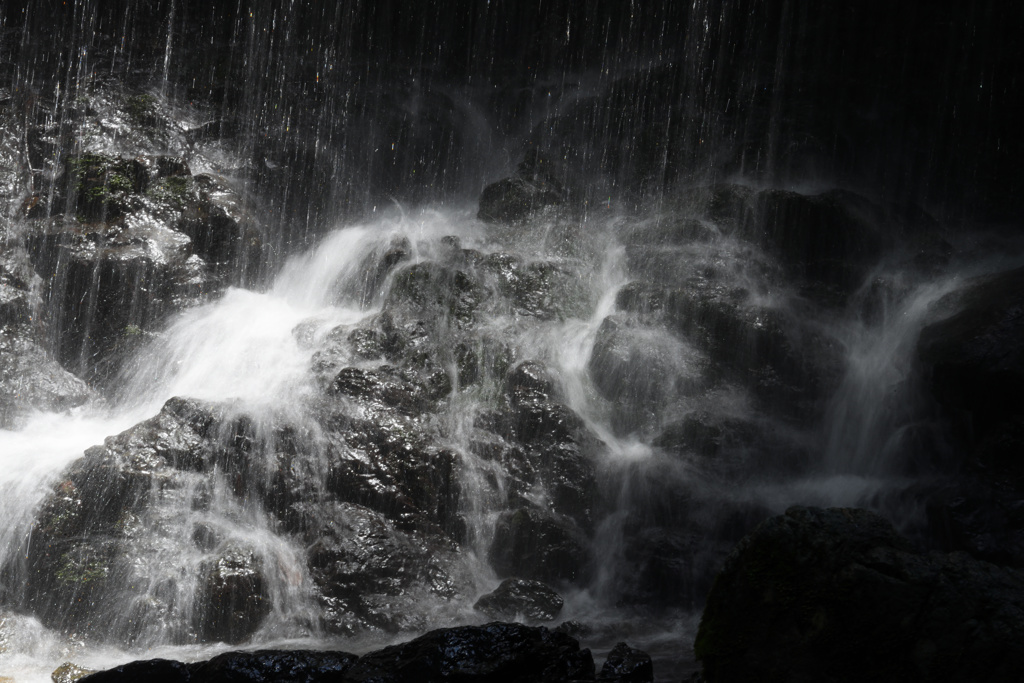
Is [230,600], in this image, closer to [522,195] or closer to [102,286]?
[102,286]

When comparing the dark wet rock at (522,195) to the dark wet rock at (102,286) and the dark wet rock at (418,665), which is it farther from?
the dark wet rock at (418,665)

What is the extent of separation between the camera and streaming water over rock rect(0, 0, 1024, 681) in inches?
312

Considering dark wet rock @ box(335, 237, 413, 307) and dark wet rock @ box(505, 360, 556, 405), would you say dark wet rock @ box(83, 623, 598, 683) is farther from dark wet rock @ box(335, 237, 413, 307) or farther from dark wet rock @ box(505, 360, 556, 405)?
dark wet rock @ box(335, 237, 413, 307)

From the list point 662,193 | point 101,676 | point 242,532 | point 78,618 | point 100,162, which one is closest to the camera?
point 101,676

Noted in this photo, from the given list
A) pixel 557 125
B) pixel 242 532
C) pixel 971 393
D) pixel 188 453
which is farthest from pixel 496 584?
pixel 557 125

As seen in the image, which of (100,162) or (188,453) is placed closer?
(188,453)

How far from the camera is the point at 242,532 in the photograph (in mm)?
8148

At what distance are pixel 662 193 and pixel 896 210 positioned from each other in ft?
13.0

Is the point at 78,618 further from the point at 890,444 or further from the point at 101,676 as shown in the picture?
the point at 890,444

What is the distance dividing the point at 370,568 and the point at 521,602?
1595 mm

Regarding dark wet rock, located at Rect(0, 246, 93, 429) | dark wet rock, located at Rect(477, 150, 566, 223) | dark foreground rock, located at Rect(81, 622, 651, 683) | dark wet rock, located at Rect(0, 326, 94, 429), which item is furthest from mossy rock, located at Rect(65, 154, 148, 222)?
dark foreground rock, located at Rect(81, 622, 651, 683)

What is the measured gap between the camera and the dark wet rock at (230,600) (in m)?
7.28

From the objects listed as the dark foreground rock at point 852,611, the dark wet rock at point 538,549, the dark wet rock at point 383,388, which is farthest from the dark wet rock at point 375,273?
the dark foreground rock at point 852,611

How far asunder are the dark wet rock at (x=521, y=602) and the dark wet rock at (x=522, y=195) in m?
7.28
